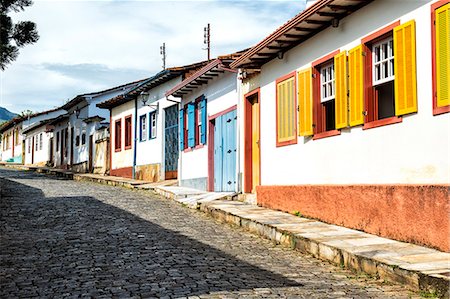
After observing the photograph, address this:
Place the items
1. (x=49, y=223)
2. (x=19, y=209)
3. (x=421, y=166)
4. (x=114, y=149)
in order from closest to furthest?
(x=421, y=166)
(x=49, y=223)
(x=19, y=209)
(x=114, y=149)

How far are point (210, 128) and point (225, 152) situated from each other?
5.42ft

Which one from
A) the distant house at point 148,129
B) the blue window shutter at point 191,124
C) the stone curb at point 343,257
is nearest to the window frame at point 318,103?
the stone curb at point 343,257

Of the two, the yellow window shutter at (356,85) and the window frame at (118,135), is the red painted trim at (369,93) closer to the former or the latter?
the yellow window shutter at (356,85)

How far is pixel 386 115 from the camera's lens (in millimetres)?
9117

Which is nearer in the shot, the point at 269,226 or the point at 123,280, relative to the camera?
the point at 123,280

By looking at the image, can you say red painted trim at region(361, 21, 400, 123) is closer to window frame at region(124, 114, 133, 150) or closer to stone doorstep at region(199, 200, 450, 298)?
stone doorstep at region(199, 200, 450, 298)

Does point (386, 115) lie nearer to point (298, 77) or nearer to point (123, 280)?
point (298, 77)

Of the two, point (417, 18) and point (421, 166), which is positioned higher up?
point (417, 18)

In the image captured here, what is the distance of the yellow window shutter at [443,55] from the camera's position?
22.7 ft

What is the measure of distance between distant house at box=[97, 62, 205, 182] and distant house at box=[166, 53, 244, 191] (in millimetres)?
1392

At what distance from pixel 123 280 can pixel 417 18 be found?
197 inches

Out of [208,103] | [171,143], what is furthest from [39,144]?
[208,103]

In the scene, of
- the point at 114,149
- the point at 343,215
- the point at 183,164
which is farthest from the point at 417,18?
the point at 114,149

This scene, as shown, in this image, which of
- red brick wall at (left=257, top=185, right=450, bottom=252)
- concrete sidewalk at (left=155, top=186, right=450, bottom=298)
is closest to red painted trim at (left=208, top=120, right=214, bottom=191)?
concrete sidewalk at (left=155, top=186, right=450, bottom=298)
